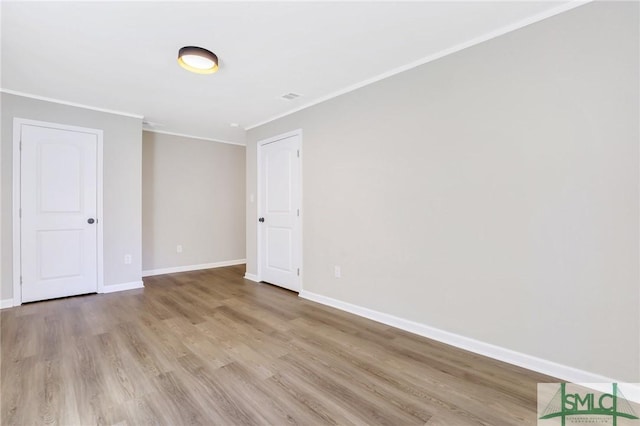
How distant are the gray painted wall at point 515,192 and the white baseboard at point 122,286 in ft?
10.4

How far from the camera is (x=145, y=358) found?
2.22 metres

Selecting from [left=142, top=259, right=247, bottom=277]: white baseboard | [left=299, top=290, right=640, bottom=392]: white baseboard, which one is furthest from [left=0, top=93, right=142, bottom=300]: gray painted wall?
[left=299, top=290, right=640, bottom=392]: white baseboard

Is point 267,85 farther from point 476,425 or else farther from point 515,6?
point 476,425

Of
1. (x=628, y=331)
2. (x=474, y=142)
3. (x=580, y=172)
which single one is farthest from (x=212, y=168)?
(x=628, y=331)

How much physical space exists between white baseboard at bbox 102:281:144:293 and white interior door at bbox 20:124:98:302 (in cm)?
13

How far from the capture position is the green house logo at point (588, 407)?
160 centimetres

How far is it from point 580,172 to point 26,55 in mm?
Answer: 4380

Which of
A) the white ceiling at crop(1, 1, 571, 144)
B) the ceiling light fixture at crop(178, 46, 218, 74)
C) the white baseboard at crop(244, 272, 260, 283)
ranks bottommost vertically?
the white baseboard at crop(244, 272, 260, 283)

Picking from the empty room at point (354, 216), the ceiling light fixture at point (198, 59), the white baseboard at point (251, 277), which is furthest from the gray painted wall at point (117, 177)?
the ceiling light fixture at point (198, 59)

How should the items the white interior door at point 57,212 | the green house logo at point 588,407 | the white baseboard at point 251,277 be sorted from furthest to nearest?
the white baseboard at point 251,277 < the white interior door at point 57,212 < the green house logo at point 588,407

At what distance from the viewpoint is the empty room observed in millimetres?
1762

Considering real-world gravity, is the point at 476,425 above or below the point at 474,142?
below

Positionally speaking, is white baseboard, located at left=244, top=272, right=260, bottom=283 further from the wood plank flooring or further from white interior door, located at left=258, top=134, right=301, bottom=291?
the wood plank flooring

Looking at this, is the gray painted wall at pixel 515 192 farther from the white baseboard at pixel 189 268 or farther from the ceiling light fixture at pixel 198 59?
the white baseboard at pixel 189 268
